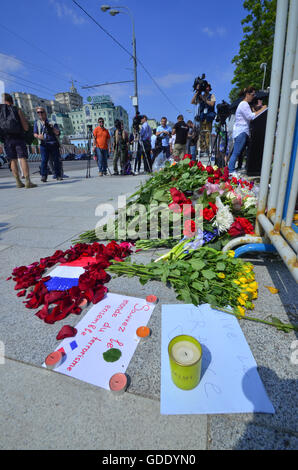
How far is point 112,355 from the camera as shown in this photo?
3.91 feet

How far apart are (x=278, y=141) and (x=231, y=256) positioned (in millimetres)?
873

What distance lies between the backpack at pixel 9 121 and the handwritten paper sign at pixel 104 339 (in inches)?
235

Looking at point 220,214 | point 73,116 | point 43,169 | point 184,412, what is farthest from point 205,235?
point 73,116

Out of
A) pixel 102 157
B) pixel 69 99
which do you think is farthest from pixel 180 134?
pixel 69 99

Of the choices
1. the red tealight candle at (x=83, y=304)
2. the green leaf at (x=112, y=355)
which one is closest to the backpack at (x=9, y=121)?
the red tealight candle at (x=83, y=304)

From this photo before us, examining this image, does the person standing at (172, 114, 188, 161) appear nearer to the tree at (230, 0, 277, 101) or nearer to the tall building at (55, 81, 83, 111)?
the tree at (230, 0, 277, 101)

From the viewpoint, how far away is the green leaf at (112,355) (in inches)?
46.2

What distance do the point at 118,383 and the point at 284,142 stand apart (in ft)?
5.53

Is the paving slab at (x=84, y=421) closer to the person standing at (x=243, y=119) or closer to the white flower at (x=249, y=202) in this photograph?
the white flower at (x=249, y=202)

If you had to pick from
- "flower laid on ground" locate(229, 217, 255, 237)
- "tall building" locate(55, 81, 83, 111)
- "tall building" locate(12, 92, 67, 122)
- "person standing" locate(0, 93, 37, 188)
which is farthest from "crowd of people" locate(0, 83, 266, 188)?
"tall building" locate(55, 81, 83, 111)

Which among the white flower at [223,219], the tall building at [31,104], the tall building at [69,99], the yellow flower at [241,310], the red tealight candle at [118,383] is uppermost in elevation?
the tall building at [69,99]

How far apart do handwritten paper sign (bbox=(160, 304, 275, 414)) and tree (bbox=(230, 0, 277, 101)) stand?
844 inches

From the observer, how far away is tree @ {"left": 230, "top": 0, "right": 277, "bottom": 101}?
17297 mm

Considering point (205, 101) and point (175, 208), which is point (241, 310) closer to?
point (175, 208)
